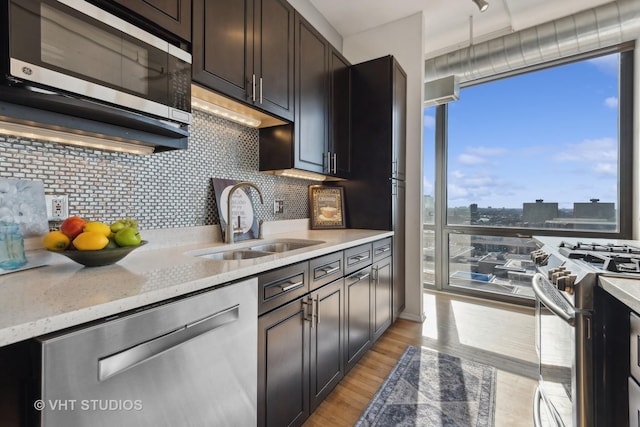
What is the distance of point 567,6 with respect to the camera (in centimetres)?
256

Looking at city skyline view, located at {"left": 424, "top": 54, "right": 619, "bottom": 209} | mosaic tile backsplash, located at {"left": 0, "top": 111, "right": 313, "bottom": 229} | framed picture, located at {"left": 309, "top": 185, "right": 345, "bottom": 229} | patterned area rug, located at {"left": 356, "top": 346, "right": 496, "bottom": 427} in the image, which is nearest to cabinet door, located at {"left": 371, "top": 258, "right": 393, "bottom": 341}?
Result: patterned area rug, located at {"left": 356, "top": 346, "right": 496, "bottom": 427}

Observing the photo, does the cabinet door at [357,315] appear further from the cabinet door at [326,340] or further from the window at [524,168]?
the window at [524,168]

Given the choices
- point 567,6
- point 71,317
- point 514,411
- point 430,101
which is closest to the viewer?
point 71,317

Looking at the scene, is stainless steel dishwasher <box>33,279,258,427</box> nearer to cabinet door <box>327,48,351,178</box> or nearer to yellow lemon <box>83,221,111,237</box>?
yellow lemon <box>83,221,111,237</box>

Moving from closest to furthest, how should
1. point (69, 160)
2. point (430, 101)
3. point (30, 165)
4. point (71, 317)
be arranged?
point (71, 317), point (30, 165), point (69, 160), point (430, 101)

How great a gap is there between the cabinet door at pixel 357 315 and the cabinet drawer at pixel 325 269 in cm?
15

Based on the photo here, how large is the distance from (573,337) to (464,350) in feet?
4.47

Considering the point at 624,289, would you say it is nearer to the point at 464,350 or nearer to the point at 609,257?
the point at 609,257

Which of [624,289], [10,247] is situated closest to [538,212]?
[624,289]

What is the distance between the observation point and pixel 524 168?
3268mm

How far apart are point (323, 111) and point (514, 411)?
2.39 metres

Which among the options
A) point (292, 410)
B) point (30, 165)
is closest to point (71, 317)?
point (30, 165)

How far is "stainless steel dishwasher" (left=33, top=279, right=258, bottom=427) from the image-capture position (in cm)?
62

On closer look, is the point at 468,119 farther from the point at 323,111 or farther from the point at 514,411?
the point at 514,411
